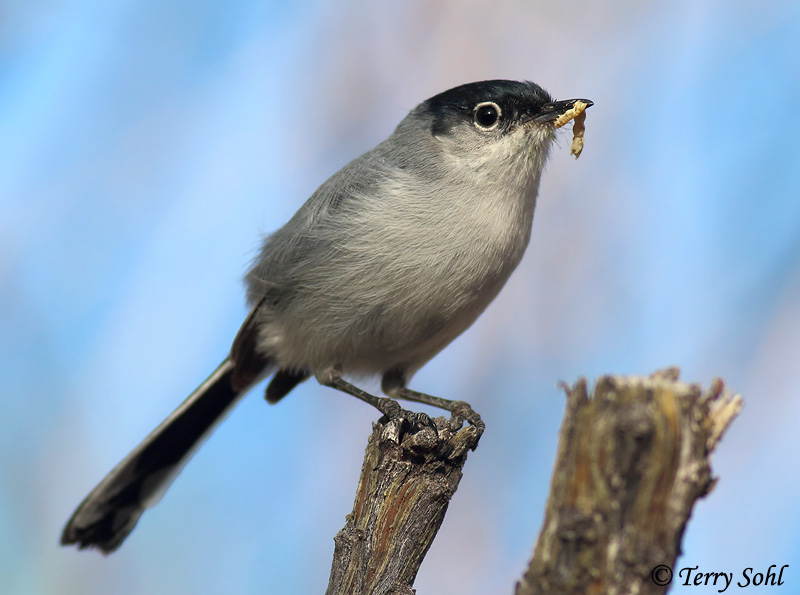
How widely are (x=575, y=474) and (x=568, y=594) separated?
0.19 meters

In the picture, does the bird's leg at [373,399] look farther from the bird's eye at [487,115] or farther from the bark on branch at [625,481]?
the bird's eye at [487,115]

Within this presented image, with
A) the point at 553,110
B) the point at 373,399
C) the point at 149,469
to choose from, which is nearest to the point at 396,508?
the point at 373,399

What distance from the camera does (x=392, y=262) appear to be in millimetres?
2768

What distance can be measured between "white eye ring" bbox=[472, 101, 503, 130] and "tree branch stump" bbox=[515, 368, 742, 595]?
2017 millimetres

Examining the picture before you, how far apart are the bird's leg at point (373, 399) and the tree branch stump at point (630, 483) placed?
3.57 ft

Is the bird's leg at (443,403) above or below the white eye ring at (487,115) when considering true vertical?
below

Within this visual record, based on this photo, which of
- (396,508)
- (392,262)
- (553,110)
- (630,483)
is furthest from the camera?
(553,110)

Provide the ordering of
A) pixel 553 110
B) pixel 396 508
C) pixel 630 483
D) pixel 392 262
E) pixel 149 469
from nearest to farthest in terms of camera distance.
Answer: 1. pixel 630 483
2. pixel 396 508
3. pixel 392 262
4. pixel 553 110
5. pixel 149 469

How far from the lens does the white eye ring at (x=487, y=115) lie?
3051 millimetres

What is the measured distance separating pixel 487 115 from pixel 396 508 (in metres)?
1.73

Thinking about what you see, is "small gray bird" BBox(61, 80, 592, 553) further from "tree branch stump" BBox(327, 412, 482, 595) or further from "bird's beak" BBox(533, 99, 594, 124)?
"tree branch stump" BBox(327, 412, 482, 595)

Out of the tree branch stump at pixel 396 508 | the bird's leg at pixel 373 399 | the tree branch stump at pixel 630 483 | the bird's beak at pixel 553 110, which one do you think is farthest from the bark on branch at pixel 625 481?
the bird's beak at pixel 553 110

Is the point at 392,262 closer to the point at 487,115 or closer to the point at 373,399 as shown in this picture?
the point at 373,399

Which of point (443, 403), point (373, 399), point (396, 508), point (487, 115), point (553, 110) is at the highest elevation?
point (553, 110)
